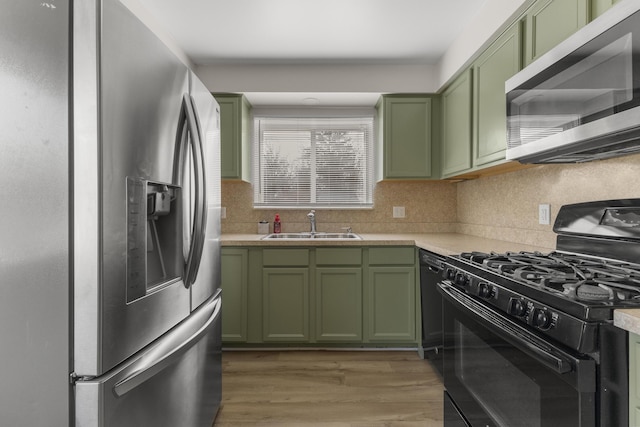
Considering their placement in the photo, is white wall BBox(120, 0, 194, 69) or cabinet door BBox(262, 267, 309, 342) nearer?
white wall BBox(120, 0, 194, 69)

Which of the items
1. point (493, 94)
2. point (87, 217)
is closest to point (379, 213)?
point (493, 94)

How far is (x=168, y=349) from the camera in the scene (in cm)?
126

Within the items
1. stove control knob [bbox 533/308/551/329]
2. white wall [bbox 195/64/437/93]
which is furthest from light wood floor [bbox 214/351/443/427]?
white wall [bbox 195/64/437/93]

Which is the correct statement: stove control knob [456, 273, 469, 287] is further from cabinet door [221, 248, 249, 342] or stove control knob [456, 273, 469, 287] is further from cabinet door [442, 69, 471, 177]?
cabinet door [221, 248, 249, 342]

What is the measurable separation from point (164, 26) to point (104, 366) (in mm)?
2350

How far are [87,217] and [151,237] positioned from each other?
351 millimetres

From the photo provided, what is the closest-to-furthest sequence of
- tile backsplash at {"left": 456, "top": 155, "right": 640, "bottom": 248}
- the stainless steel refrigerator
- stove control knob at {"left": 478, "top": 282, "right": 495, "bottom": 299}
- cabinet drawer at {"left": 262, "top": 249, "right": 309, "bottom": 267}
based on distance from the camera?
the stainless steel refrigerator
stove control knob at {"left": 478, "top": 282, "right": 495, "bottom": 299}
tile backsplash at {"left": 456, "top": 155, "right": 640, "bottom": 248}
cabinet drawer at {"left": 262, "top": 249, "right": 309, "bottom": 267}

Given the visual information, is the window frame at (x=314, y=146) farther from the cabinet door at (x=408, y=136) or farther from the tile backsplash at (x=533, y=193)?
the tile backsplash at (x=533, y=193)

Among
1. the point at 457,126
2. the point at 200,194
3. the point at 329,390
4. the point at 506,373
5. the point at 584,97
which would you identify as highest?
the point at 457,126

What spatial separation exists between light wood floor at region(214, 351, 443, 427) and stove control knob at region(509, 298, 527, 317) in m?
1.11

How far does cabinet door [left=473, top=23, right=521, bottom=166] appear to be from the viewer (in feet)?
6.51

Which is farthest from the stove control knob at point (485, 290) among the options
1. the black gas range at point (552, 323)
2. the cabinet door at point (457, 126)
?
the cabinet door at point (457, 126)

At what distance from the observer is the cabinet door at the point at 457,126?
2545 millimetres

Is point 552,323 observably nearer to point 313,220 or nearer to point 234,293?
point 234,293
